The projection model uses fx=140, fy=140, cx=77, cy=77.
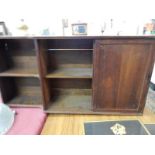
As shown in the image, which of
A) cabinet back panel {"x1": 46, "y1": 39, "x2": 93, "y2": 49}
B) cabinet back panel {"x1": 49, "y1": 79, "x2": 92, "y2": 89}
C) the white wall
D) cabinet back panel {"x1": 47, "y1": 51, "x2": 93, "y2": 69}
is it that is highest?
the white wall

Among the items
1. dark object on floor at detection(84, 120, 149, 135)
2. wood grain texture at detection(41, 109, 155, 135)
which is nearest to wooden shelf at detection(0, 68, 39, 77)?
wood grain texture at detection(41, 109, 155, 135)

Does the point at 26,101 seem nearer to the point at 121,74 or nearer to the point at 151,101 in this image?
the point at 121,74

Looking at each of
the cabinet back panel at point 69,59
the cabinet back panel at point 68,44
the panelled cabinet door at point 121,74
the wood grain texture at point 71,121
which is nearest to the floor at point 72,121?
the wood grain texture at point 71,121

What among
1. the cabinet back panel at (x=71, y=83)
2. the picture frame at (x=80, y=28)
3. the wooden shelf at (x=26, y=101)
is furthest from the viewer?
the cabinet back panel at (x=71, y=83)

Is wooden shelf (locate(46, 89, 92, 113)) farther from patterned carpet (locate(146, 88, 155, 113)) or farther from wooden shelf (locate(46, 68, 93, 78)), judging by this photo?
patterned carpet (locate(146, 88, 155, 113))

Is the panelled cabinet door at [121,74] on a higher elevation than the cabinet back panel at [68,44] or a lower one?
lower

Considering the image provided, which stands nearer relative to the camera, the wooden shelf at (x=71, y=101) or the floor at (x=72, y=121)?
the floor at (x=72, y=121)

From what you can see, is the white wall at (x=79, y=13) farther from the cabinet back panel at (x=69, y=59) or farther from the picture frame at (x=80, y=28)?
the cabinet back panel at (x=69, y=59)

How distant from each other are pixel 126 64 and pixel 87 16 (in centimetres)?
87

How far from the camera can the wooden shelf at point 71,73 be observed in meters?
1.72

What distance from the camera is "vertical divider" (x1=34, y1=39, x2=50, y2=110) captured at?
1548mm

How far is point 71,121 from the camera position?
1.76 meters

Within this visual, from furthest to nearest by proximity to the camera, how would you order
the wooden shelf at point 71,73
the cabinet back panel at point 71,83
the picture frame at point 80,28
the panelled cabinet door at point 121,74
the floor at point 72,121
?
the cabinet back panel at point 71,83 → the picture frame at point 80,28 → the wooden shelf at point 71,73 → the floor at point 72,121 → the panelled cabinet door at point 121,74

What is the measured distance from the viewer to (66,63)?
196 cm
